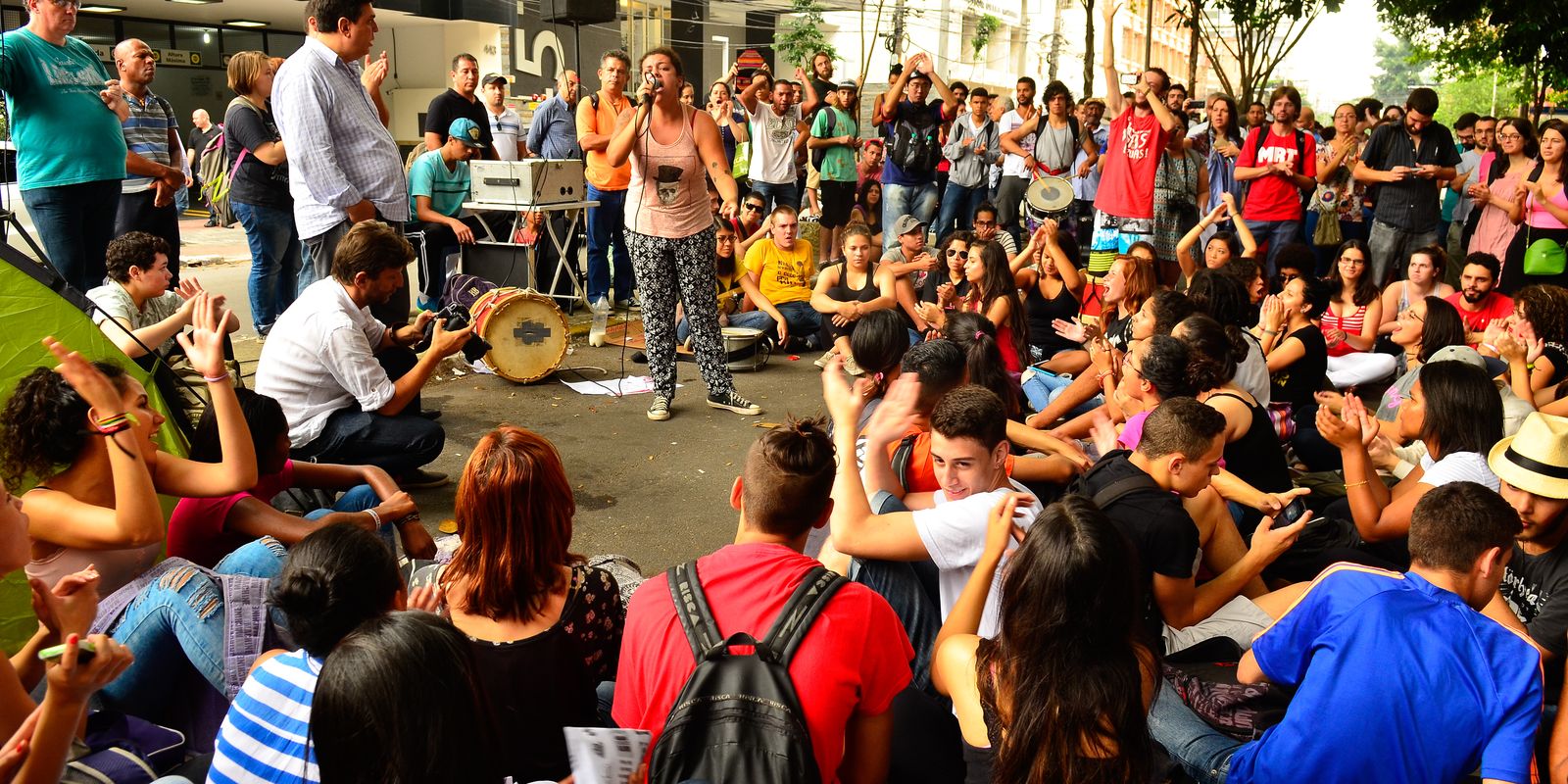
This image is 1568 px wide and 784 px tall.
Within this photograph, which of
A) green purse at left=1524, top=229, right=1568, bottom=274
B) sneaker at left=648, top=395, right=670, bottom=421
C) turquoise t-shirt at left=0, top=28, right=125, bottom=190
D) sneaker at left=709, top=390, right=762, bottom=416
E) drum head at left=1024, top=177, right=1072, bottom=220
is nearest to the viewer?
turquoise t-shirt at left=0, top=28, right=125, bottom=190

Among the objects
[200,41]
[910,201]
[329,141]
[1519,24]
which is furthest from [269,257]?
[200,41]

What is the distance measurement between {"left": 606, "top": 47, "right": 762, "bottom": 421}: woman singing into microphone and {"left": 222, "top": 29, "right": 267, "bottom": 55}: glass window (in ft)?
59.6

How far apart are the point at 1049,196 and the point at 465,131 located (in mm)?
4787

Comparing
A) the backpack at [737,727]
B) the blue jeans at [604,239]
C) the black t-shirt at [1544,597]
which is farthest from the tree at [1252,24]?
the backpack at [737,727]

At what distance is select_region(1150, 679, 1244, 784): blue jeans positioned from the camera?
2664mm

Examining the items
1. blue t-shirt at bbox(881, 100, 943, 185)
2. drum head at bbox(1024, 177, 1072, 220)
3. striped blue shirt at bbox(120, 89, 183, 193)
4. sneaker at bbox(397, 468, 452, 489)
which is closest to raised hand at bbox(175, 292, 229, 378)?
sneaker at bbox(397, 468, 452, 489)

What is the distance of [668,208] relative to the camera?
605 centimetres

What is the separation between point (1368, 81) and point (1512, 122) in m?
122

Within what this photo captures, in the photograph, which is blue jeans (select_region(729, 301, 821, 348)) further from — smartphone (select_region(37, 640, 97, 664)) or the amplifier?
smartphone (select_region(37, 640, 97, 664))

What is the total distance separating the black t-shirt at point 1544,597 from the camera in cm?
273

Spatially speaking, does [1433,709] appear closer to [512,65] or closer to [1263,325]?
[1263,325]

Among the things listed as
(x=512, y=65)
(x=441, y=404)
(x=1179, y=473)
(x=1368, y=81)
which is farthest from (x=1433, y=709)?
(x=1368, y=81)

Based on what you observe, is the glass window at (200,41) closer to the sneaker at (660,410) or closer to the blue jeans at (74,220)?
the blue jeans at (74,220)

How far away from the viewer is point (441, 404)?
21.2ft
